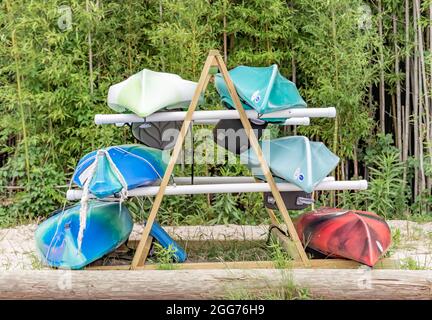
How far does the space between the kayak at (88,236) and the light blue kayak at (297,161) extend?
2.26 feet

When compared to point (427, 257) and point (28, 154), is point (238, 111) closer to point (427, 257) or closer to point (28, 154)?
point (427, 257)

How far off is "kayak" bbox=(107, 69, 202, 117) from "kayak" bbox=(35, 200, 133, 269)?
1.95 ft

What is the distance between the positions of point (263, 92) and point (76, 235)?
4.01 feet

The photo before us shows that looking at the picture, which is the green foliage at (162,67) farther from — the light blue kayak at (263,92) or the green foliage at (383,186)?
A: the light blue kayak at (263,92)

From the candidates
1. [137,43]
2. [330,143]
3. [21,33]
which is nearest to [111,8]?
[137,43]

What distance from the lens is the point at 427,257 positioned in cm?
425

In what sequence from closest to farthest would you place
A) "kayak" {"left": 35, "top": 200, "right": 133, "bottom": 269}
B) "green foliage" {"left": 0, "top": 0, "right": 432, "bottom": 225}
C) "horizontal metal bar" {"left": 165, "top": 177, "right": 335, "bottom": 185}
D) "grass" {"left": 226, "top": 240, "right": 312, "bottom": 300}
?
"grass" {"left": 226, "top": 240, "right": 312, "bottom": 300} < "kayak" {"left": 35, "top": 200, "right": 133, "bottom": 269} < "horizontal metal bar" {"left": 165, "top": 177, "right": 335, "bottom": 185} < "green foliage" {"left": 0, "top": 0, "right": 432, "bottom": 225}

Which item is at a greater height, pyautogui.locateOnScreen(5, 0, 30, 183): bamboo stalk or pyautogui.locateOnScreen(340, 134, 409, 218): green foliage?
pyautogui.locateOnScreen(5, 0, 30, 183): bamboo stalk

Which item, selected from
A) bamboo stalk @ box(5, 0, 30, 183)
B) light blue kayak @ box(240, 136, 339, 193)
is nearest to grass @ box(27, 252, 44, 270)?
light blue kayak @ box(240, 136, 339, 193)

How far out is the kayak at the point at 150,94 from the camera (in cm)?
364

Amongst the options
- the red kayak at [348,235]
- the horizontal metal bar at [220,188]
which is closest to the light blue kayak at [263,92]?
the horizontal metal bar at [220,188]

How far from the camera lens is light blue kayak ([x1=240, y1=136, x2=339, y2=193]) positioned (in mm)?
3643

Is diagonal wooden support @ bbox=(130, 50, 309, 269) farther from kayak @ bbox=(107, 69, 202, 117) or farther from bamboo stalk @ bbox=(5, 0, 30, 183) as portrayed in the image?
bamboo stalk @ bbox=(5, 0, 30, 183)

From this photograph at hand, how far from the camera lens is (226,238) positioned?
183 inches
